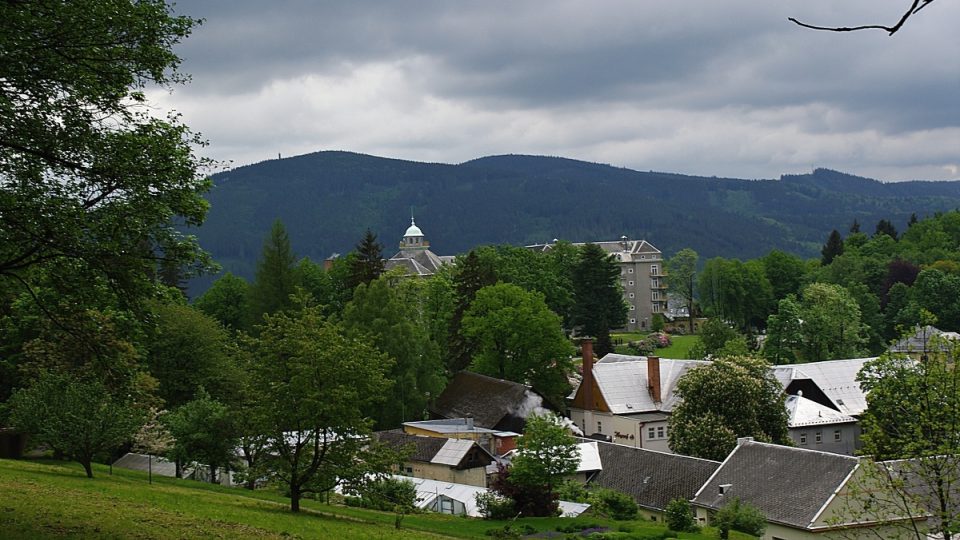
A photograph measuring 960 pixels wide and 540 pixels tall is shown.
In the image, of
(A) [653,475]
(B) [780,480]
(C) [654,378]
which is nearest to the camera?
(B) [780,480]

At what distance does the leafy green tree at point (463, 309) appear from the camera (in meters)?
67.4

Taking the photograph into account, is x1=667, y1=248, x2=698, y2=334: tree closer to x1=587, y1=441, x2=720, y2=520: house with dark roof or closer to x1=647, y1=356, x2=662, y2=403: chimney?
x1=647, y1=356, x2=662, y2=403: chimney

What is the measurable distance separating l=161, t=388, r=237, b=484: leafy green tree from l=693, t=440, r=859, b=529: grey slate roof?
18.2 metres

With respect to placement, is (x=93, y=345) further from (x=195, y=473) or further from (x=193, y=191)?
(x=195, y=473)

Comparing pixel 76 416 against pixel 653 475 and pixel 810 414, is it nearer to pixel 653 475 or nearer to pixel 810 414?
pixel 653 475

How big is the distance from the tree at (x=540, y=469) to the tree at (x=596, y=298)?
54725mm

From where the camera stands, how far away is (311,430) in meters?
28.5

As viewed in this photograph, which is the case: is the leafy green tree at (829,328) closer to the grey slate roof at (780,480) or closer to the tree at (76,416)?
the grey slate roof at (780,480)

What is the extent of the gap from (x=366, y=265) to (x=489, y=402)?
69.9 feet

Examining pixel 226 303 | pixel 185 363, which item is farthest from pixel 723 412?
pixel 226 303

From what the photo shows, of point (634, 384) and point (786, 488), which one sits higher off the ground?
point (634, 384)

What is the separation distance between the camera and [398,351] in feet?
181

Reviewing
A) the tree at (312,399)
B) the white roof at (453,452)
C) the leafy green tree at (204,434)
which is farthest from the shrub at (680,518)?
the leafy green tree at (204,434)

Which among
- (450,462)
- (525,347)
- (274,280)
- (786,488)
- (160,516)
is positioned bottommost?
(786,488)
